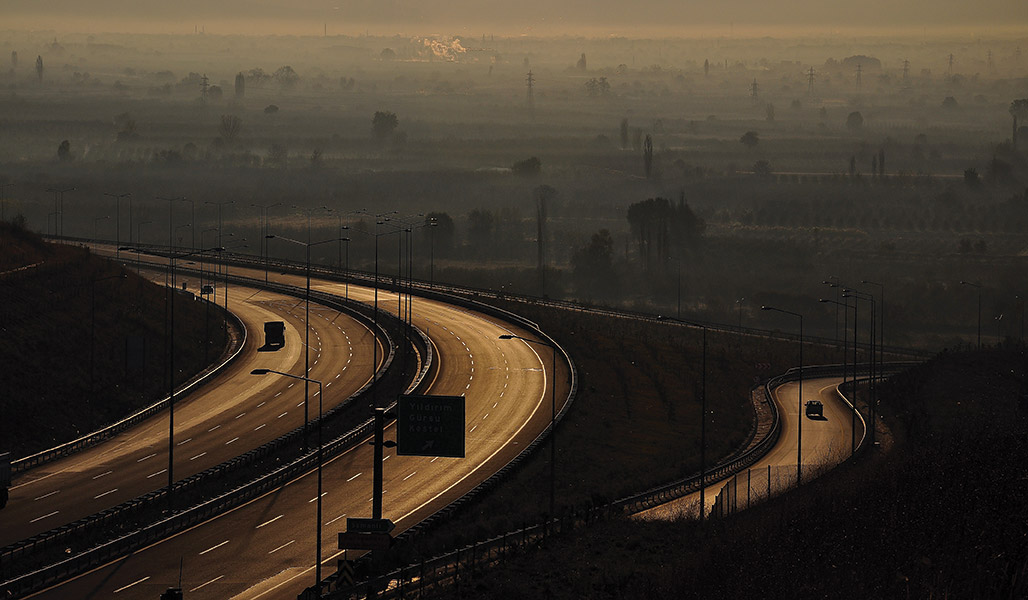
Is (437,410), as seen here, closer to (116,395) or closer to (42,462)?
(42,462)

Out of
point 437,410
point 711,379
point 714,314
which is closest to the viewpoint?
point 437,410

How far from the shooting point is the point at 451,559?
202ft

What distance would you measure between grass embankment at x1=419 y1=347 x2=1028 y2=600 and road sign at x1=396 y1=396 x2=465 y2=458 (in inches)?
301

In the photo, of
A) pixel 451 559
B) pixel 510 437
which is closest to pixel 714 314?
pixel 510 437

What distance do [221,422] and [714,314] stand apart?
375 ft

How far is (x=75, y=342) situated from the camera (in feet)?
358

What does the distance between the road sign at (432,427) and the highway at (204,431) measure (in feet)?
56.8

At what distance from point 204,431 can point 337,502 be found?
20365mm

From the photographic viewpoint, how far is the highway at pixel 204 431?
71.1m

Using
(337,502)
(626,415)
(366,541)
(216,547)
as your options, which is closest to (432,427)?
(337,502)

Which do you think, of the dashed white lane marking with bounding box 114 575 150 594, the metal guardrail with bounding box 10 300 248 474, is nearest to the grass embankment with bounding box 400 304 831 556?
the dashed white lane marking with bounding box 114 575 150 594

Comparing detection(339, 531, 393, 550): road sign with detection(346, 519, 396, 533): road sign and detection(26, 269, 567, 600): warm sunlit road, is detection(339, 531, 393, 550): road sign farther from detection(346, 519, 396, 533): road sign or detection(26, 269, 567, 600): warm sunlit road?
detection(26, 269, 567, 600): warm sunlit road

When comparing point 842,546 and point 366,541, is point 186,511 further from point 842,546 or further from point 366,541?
point 842,546

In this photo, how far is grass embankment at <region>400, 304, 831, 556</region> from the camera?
254 ft
